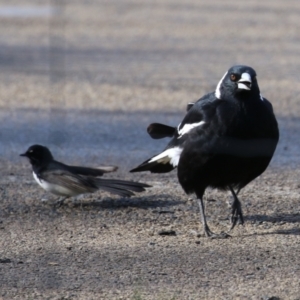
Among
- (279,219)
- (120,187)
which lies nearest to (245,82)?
(279,219)

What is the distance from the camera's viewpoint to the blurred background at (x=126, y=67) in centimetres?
929

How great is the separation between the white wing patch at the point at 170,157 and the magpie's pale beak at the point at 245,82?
0.60 m

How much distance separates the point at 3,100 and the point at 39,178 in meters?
4.90

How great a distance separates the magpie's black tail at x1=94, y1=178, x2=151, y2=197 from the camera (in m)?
6.50

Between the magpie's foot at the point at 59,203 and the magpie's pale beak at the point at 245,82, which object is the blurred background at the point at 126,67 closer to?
the magpie's foot at the point at 59,203

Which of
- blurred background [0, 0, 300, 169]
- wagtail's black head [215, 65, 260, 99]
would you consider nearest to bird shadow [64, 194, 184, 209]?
blurred background [0, 0, 300, 169]

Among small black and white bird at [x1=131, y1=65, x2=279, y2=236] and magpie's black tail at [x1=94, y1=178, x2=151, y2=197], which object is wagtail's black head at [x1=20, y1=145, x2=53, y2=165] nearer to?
magpie's black tail at [x1=94, y1=178, x2=151, y2=197]

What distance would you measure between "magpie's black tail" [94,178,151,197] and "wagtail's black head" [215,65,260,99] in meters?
1.03

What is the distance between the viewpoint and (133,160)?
841 centimetres

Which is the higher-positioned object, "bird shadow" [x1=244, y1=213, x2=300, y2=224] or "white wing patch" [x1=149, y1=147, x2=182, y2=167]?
"white wing patch" [x1=149, y1=147, x2=182, y2=167]

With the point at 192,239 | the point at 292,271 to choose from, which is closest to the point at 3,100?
the point at 192,239

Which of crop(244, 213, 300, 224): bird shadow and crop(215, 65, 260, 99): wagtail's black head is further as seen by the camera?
crop(244, 213, 300, 224): bird shadow

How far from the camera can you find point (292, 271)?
5.14 meters

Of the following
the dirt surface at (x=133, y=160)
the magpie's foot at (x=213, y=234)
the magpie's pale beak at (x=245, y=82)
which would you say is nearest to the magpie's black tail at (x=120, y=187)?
the dirt surface at (x=133, y=160)
